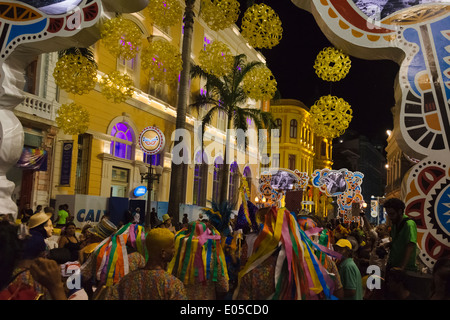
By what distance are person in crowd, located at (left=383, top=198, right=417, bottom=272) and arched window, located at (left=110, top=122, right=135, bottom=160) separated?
740 inches

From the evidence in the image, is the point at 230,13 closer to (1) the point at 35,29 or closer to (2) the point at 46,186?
(1) the point at 35,29

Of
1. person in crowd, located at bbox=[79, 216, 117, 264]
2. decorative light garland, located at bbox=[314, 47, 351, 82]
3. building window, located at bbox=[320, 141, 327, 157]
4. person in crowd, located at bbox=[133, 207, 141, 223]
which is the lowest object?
person in crowd, located at bbox=[79, 216, 117, 264]

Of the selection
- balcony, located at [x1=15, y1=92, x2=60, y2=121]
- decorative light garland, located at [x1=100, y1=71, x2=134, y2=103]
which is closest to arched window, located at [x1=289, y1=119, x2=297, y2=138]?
balcony, located at [x1=15, y1=92, x2=60, y2=121]

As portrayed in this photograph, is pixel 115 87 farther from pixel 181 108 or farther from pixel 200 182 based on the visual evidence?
pixel 200 182

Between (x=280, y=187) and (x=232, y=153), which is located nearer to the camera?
(x=280, y=187)

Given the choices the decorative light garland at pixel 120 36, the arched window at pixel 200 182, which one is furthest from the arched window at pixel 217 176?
the decorative light garland at pixel 120 36

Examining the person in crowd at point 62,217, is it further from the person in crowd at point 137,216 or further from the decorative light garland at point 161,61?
the decorative light garland at point 161,61

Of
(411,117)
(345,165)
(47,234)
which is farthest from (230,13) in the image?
(345,165)

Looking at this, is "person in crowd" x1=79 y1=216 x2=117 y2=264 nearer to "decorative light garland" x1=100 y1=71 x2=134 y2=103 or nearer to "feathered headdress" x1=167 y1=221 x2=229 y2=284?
"feathered headdress" x1=167 y1=221 x2=229 y2=284

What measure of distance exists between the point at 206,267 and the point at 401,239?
2280mm

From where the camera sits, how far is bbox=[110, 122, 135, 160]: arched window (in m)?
23.7

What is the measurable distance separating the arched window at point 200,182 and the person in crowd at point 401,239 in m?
25.7

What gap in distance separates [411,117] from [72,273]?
4615mm

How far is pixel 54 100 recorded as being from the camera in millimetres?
19109
